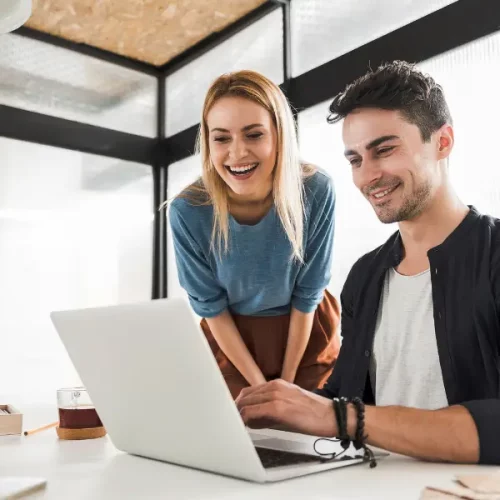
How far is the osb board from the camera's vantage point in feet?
9.18

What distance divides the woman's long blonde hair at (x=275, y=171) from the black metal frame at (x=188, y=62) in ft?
2.04

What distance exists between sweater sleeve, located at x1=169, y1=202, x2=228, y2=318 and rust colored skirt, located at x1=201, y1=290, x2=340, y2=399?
9cm

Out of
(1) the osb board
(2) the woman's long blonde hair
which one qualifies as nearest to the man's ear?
(2) the woman's long blonde hair

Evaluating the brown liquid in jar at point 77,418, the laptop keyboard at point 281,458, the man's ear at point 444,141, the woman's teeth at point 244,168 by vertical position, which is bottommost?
the laptop keyboard at point 281,458

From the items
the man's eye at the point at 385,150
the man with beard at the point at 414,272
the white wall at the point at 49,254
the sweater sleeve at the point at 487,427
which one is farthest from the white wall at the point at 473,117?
the white wall at the point at 49,254

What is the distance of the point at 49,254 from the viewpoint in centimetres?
305

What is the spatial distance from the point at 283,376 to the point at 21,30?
2259 millimetres

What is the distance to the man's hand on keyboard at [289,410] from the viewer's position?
76 centimetres

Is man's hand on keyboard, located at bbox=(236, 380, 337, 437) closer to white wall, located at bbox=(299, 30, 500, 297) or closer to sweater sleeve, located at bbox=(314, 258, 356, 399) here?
sweater sleeve, located at bbox=(314, 258, 356, 399)

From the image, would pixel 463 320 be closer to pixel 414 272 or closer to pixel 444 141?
pixel 414 272

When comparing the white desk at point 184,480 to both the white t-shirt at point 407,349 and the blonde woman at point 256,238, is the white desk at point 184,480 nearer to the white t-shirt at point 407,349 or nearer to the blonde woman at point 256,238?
the white t-shirt at point 407,349

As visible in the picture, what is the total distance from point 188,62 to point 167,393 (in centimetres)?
294

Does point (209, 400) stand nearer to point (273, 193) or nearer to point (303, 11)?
point (273, 193)

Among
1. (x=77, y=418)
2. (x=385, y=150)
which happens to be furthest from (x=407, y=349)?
(x=77, y=418)
